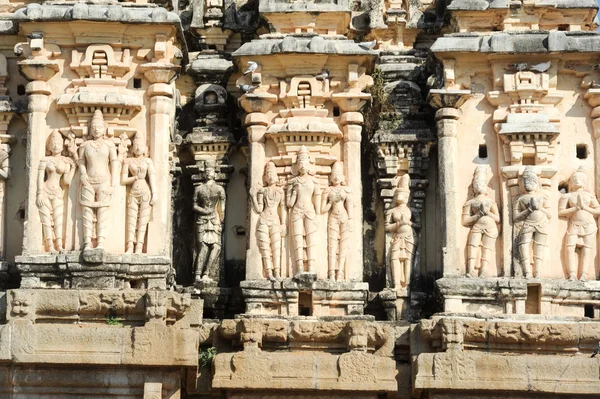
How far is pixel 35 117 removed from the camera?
21.2 meters

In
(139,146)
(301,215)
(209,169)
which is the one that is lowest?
(301,215)

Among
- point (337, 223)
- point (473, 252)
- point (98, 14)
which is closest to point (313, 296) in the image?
point (337, 223)

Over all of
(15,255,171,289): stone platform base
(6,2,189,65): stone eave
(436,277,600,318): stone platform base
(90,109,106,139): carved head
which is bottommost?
(436,277,600,318): stone platform base

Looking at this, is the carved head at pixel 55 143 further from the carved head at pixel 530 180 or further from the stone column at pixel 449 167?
the carved head at pixel 530 180

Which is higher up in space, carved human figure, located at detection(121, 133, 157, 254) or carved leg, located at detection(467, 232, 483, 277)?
carved human figure, located at detection(121, 133, 157, 254)

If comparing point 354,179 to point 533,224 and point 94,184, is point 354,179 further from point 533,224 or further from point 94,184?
point 94,184

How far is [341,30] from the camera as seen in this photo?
22.0 m

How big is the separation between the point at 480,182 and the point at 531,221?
811 millimetres

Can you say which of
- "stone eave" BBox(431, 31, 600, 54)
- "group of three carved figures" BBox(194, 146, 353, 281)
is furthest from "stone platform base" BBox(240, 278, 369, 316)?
"stone eave" BBox(431, 31, 600, 54)

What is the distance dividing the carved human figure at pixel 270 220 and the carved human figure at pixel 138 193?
130 centimetres

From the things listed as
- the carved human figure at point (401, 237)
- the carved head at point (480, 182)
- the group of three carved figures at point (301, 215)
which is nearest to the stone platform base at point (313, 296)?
the group of three carved figures at point (301, 215)

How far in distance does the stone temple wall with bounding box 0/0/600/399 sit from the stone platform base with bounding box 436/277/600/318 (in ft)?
0.09

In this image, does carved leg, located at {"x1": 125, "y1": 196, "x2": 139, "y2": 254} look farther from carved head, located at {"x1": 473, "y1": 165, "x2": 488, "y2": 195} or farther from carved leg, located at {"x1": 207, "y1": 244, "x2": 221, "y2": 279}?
carved head, located at {"x1": 473, "y1": 165, "x2": 488, "y2": 195}

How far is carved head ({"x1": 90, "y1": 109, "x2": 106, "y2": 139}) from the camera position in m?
21.0
